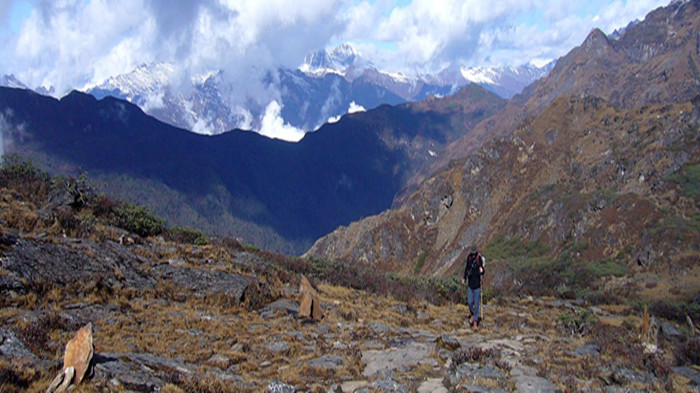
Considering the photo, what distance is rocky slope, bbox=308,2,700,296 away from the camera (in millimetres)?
57797

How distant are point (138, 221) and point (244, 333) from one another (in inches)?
534

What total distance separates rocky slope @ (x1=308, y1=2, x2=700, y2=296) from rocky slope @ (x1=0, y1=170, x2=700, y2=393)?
824 inches

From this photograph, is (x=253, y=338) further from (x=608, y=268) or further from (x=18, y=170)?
(x=608, y=268)

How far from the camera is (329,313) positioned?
1773cm

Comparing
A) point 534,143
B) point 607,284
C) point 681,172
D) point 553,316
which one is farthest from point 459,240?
point 553,316

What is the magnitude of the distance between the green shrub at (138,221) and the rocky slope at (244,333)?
2.12 meters

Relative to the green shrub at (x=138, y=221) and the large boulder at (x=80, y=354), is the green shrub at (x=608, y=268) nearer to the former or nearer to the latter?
the green shrub at (x=138, y=221)

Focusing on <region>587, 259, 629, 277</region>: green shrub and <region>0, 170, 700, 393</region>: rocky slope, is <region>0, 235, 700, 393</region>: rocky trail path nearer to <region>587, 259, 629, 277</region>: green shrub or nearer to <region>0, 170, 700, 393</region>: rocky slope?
<region>0, 170, 700, 393</region>: rocky slope

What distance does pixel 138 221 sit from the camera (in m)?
24.7

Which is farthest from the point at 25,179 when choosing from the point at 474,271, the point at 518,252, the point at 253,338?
the point at 518,252

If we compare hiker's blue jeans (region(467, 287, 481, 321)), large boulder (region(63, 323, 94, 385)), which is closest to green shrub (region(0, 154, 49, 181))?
large boulder (region(63, 323, 94, 385))

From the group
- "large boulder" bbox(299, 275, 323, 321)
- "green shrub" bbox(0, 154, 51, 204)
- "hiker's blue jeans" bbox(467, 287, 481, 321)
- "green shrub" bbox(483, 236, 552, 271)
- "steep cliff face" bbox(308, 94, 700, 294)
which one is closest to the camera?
"large boulder" bbox(299, 275, 323, 321)

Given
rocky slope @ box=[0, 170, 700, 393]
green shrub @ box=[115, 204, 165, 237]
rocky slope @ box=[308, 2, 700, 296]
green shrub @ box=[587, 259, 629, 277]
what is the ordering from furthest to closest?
rocky slope @ box=[308, 2, 700, 296], green shrub @ box=[587, 259, 629, 277], green shrub @ box=[115, 204, 165, 237], rocky slope @ box=[0, 170, 700, 393]

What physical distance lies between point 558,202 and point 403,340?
80800 millimetres
